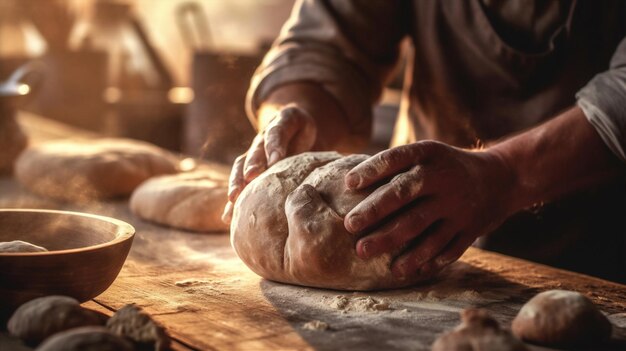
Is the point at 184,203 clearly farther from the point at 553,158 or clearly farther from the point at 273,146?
the point at 553,158

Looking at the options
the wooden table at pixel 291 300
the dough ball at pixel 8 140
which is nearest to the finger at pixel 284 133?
the wooden table at pixel 291 300

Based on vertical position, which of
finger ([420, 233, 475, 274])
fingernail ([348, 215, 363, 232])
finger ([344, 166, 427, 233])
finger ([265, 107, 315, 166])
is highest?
finger ([265, 107, 315, 166])

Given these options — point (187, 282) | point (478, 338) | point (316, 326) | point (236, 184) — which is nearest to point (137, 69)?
point (236, 184)

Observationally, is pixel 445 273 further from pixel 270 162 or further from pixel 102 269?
pixel 102 269

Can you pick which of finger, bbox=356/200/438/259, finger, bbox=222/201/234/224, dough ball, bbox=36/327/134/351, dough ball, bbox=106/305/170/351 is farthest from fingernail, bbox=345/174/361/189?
dough ball, bbox=36/327/134/351

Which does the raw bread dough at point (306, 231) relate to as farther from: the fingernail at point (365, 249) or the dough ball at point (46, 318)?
the dough ball at point (46, 318)

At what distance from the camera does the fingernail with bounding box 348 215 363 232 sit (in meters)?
1.61

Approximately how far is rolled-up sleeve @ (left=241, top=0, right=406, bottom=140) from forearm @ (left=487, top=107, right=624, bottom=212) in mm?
832

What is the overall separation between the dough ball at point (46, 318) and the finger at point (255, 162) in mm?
783

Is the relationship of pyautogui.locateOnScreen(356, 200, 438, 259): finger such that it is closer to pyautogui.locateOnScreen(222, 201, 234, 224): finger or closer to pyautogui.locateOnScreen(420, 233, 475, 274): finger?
pyautogui.locateOnScreen(420, 233, 475, 274): finger

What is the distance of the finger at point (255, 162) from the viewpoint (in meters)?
2.01

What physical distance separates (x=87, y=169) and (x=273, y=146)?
3.64 feet

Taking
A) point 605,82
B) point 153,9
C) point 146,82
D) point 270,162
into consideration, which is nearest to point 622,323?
point 605,82

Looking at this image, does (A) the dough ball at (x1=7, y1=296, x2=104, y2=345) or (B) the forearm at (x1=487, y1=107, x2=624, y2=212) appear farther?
(B) the forearm at (x1=487, y1=107, x2=624, y2=212)
